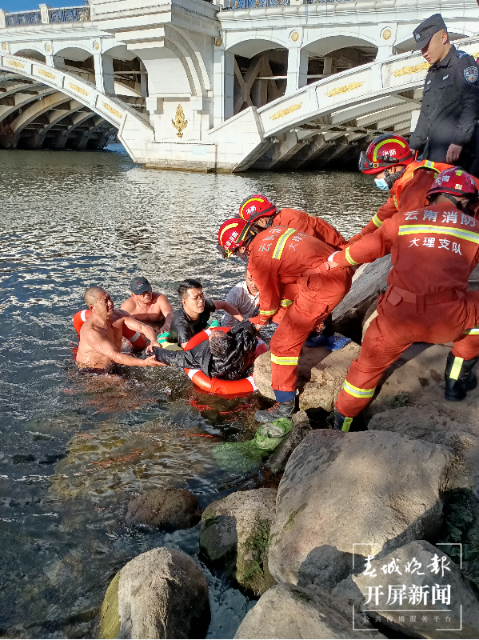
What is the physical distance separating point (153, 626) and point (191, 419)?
8.89 feet

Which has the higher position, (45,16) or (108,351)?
(45,16)

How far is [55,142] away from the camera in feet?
135

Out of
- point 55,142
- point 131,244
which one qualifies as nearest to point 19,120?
point 55,142

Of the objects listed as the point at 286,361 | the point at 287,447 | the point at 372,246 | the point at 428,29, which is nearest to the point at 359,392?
the point at 287,447

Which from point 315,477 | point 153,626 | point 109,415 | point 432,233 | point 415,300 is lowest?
point 109,415

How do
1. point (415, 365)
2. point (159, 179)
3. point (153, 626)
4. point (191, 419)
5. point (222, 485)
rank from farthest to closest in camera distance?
1. point (159, 179)
2. point (191, 419)
3. point (415, 365)
4. point (222, 485)
5. point (153, 626)

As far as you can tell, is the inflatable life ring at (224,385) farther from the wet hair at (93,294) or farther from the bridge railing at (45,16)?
the bridge railing at (45,16)

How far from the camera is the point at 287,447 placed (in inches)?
161

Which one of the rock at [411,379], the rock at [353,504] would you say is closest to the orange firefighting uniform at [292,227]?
the rock at [411,379]

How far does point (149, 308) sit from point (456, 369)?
4432 mm

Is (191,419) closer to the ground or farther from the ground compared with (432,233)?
closer to the ground

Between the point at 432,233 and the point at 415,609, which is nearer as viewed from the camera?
the point at 415,609

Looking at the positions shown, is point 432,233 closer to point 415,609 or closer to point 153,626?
point 415,609

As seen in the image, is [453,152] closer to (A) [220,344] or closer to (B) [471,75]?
(B) [471,75]
